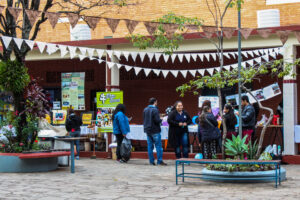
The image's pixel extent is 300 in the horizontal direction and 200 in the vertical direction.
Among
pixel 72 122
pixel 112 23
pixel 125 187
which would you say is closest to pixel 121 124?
pixel 72 122

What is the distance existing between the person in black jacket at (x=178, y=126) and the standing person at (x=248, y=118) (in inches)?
56.9

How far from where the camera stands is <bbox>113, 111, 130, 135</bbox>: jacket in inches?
564

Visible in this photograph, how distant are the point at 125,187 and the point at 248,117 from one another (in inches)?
184

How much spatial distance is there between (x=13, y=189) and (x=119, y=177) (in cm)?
275

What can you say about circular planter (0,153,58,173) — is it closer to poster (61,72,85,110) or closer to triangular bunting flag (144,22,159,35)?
triangular bunting flag (144,22,159,35)

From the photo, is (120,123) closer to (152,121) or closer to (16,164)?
(152,121)

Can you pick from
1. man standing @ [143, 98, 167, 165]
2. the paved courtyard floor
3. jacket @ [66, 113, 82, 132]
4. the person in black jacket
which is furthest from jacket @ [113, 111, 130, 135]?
the paved courtyard floor

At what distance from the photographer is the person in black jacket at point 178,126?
544 inches

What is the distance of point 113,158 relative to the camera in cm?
1619

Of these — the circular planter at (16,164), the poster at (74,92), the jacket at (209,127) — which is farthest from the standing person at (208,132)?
the poster at (74,92)

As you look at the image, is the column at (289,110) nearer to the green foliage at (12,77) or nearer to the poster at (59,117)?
the green foliage at (12,77)

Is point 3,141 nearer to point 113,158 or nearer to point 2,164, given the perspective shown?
point 2,164

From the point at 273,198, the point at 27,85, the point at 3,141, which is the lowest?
the point at 273,198

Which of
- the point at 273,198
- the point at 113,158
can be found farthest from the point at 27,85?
the point at 273,198
